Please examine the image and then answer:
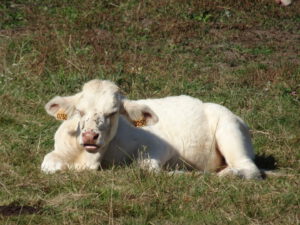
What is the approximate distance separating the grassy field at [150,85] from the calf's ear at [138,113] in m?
0.58

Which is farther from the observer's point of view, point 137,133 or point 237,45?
point 237,45

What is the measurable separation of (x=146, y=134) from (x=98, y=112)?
36.7 inches

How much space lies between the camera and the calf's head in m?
7.61

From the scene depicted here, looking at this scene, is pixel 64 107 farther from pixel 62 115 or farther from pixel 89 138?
pixel 89 138

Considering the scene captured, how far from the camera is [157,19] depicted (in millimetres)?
15695

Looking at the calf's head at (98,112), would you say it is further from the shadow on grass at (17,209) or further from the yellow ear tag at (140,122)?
the shadow on grass at (17,209)

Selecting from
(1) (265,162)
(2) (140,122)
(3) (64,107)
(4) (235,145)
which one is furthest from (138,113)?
(1) (265,162)

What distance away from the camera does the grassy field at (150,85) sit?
6.59m

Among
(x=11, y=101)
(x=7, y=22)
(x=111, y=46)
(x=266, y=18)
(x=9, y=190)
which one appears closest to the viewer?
(x=9, y=190)

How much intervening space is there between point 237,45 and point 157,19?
1.79 meters

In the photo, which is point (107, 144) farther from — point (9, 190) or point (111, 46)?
point (111, 46)

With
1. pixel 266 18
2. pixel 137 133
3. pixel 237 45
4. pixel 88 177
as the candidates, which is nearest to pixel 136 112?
pixel 137 133

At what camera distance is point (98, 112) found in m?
7.79

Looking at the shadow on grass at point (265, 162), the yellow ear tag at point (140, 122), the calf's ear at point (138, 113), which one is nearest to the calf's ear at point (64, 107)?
the calf's ear at point (138, 113)
